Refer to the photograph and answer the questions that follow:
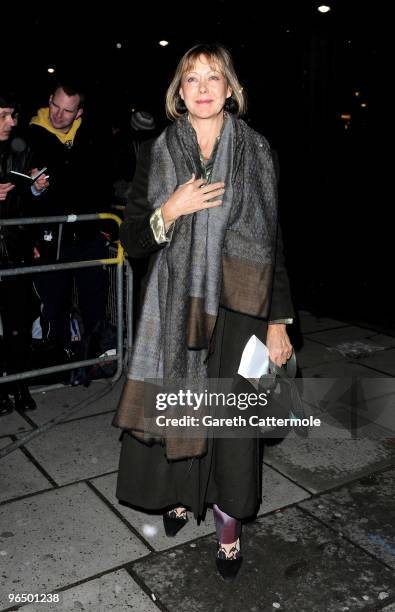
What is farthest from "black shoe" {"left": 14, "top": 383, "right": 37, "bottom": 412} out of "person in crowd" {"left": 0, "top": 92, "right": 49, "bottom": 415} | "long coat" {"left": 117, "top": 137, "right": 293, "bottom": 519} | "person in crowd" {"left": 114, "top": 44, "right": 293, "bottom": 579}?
"person in crowd" {"left": 114, "top": 44, "right": 293, "bottom": 579}

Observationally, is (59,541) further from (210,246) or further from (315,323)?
(315,323)

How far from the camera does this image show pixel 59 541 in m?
3.09

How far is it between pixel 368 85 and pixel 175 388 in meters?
5.70

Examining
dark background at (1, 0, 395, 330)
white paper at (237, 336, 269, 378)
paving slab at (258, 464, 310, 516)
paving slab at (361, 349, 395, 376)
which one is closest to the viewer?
white paper at (237, 336, 269, 378)

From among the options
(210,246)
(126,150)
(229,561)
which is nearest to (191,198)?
(210,246)

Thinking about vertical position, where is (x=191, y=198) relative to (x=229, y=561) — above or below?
above

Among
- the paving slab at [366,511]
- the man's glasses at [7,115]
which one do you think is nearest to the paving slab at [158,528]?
the paving slab at [366,511]

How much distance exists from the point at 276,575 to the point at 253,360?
1.05 meters

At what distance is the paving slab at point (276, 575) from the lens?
2.68 metres

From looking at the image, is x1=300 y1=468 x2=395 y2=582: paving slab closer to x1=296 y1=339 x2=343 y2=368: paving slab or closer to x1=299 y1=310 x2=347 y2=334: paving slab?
x1=296 y1=339 x2=343 y2=368: paving slab

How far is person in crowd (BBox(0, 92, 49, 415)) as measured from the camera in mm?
4312

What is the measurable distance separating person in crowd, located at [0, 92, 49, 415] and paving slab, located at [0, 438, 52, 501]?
28.9 inches

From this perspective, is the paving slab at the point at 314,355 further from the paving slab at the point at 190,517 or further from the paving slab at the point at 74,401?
the paving slab at the point at 190,517

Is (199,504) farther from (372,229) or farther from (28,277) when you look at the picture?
(372,229)
